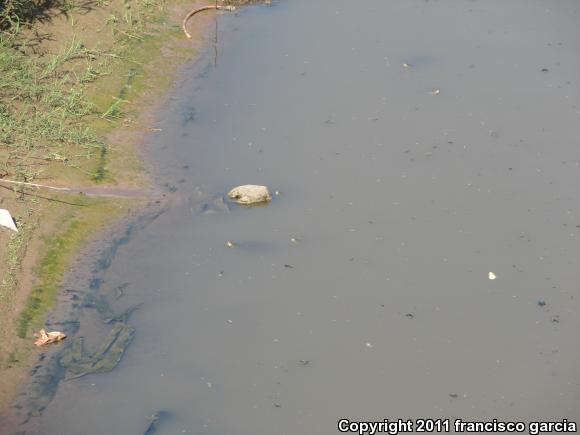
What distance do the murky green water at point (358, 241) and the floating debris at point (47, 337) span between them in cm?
23

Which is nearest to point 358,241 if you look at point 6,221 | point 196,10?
point 6,221

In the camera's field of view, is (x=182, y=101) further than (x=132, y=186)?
Yes

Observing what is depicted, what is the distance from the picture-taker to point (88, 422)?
5137mm

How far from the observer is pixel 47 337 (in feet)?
18.3

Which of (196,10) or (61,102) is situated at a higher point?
(196,10)

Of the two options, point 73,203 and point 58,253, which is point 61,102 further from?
point 58,253

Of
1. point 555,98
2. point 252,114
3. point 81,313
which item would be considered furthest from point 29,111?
point 555,98

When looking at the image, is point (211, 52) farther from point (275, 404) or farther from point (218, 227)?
point (275, 404)

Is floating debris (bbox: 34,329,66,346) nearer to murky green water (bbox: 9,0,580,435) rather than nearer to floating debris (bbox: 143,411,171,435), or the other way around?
murky green water (bbox: 9,0,580,435)

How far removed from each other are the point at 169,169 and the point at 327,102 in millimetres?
1575

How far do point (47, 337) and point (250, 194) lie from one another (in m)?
1.84

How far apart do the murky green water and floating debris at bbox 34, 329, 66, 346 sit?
23 centimetres

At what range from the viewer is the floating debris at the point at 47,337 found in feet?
18.2

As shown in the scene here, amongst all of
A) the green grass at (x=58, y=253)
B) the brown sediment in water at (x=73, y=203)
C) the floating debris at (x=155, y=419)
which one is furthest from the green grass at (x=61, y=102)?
the floating debris at (x=155, y=419)
